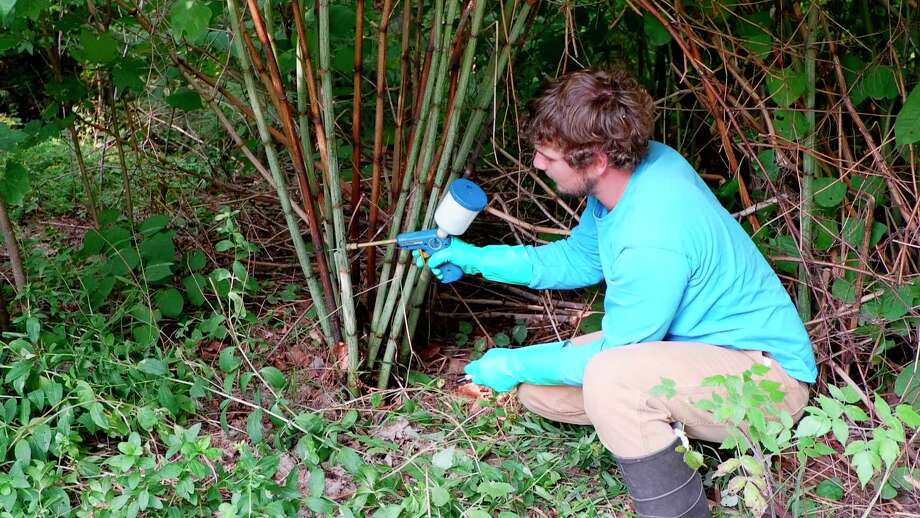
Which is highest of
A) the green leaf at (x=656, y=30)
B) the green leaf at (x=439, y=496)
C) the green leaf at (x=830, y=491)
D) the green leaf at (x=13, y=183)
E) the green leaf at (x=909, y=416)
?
the green leaf at (x=656, y=30)

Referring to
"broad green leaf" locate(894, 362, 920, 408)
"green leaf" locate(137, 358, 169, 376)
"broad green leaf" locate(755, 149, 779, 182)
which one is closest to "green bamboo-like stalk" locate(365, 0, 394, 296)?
"green leaf" locate(137, 358, 169, 376)

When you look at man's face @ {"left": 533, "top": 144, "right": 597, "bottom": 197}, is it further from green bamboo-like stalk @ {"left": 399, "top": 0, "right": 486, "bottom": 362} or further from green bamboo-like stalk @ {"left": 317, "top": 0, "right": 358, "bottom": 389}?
green bamboo-like stalk @ {"left": 317, "top": 0, "right": 358, "bottom": 389}

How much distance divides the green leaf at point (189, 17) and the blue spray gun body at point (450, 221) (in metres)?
0.76

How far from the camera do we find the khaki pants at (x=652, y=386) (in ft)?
6.08

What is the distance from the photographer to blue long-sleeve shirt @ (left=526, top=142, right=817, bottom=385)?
1.84 metres

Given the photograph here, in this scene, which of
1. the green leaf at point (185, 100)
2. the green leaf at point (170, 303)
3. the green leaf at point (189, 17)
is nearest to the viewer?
the green leaf at point (189, 17)

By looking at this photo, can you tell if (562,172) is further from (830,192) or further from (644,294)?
(830,192)

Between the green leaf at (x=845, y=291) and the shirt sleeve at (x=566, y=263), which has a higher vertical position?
the shirt sleeve at (x=566, y=263)

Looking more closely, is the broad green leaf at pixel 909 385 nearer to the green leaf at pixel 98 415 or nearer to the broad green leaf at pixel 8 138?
the green leaf at pixel 98 415

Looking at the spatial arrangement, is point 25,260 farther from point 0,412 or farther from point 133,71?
point 0,412

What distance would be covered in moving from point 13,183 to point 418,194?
3.68 feet

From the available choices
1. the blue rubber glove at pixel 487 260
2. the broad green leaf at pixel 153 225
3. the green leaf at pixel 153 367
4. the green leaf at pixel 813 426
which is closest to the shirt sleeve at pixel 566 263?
the blue rubber glove at pixel 487 260

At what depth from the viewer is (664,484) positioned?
6.07 ft

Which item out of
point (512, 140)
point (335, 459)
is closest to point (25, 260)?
point (335, 459)
